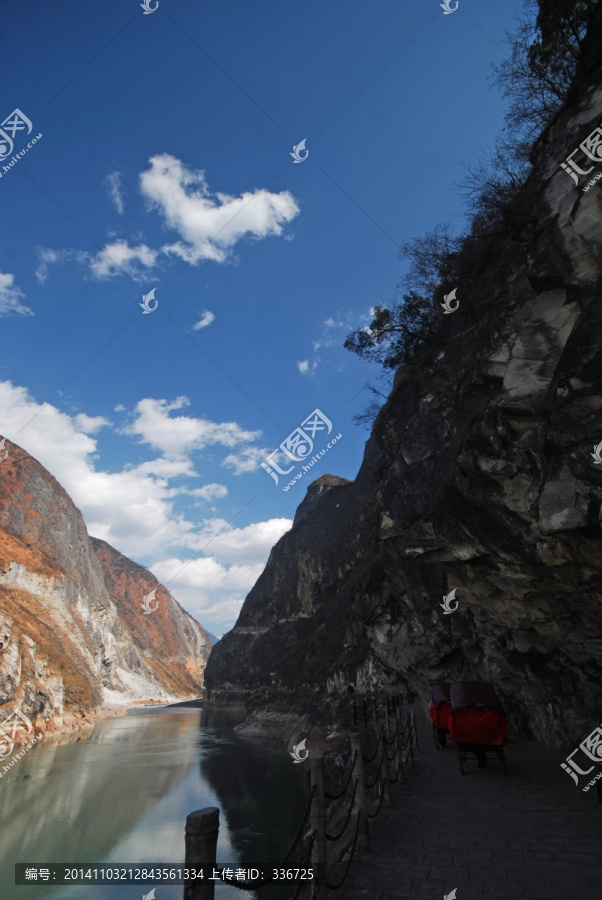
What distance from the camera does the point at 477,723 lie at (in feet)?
29.9

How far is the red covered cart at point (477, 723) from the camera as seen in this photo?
9008mm

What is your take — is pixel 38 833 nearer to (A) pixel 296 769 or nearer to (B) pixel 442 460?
(A) pixel 296 769

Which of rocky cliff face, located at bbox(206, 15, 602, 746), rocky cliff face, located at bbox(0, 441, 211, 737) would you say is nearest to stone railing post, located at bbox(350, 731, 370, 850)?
rocky cliff face, located at bbox(206, 15, 602, 746)

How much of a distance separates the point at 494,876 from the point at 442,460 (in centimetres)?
832

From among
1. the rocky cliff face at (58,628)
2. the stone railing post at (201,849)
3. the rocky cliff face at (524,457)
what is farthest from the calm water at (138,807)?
the stone railing post at (201,849)

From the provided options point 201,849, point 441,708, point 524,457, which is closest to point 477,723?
point 441,708

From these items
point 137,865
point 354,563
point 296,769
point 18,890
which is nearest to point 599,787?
point 137,865

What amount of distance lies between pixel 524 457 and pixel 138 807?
23.9 m

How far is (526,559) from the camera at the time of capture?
9.83 m

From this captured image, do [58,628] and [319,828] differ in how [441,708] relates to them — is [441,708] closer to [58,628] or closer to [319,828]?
[319,828]

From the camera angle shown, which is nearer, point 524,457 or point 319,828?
point 319,828

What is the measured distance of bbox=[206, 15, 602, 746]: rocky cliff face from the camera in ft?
25.0

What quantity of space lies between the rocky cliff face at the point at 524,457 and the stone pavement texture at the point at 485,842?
3510mm

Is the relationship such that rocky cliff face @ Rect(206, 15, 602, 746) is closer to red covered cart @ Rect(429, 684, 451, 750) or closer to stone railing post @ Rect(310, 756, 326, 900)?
red covered cart @ Rect(429, 684, 451, 750)
